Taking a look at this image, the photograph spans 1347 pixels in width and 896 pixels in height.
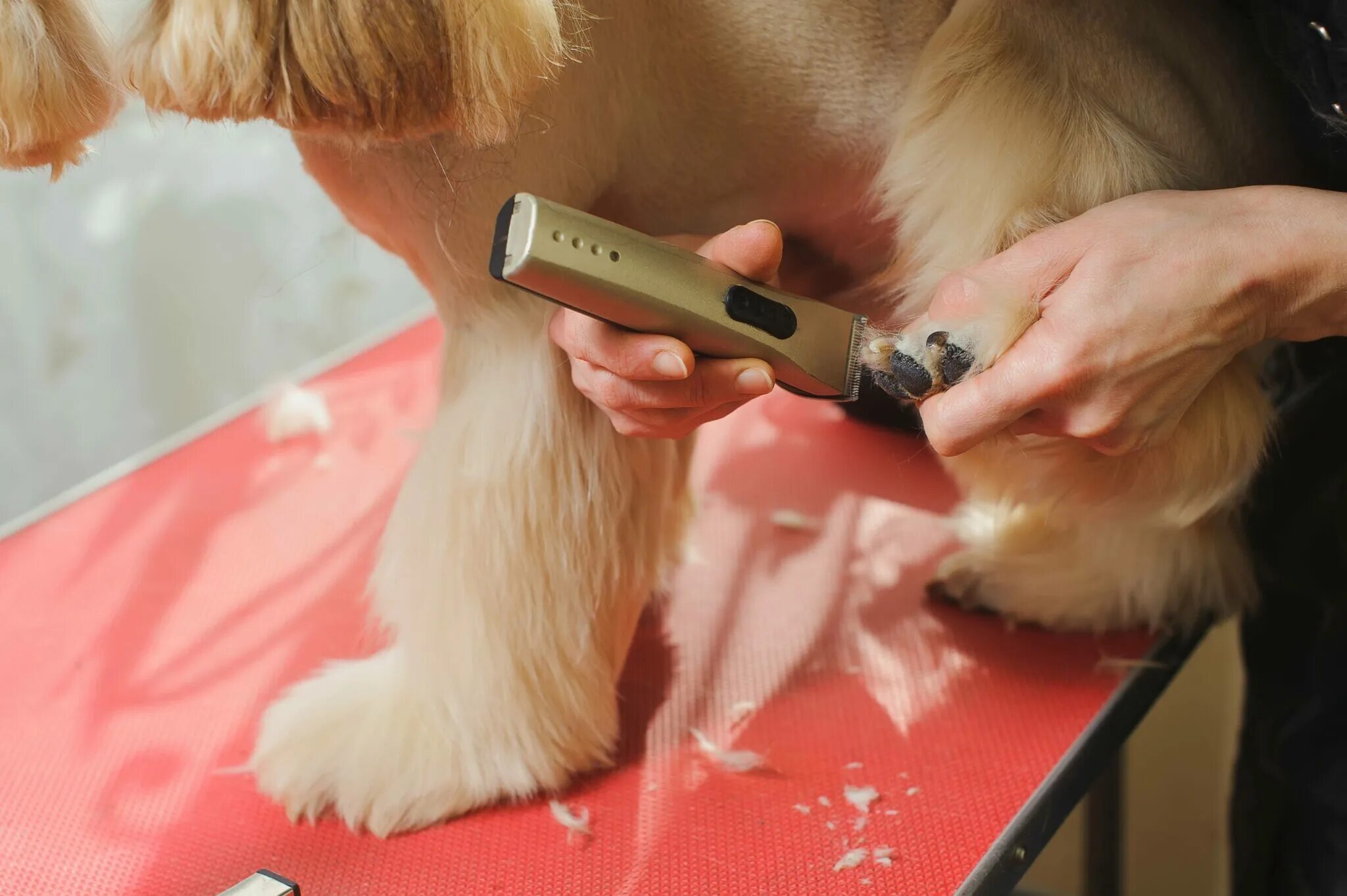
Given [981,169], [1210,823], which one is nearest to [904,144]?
[981,169]

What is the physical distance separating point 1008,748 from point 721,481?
408 millimetres

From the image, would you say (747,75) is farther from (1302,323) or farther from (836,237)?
(1302,323)

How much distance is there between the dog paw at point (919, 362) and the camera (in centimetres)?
54

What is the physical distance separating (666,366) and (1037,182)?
22cm

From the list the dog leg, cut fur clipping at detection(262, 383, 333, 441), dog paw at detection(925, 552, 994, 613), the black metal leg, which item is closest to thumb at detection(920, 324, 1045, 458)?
the dog leg

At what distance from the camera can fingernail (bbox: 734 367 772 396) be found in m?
0.53

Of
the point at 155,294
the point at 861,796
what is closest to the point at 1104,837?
the point at 861,796

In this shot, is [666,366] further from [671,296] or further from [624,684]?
[624,684]

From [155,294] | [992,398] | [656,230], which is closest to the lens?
[992,398]

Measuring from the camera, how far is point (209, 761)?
689 millimetres

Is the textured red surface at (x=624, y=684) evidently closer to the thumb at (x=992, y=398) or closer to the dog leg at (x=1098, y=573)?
the dog leg at (x=1098, y=573)

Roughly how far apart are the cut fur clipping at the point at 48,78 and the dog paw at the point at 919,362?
0.36 meters

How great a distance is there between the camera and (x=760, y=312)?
0.54 meters

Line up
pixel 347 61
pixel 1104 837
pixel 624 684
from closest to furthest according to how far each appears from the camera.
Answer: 1. pixel 347 61
2. pixel 624 684
3. pixel 1104 837
